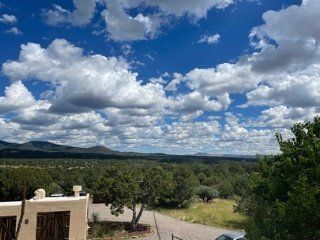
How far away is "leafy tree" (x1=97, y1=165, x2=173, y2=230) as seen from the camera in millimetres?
33781

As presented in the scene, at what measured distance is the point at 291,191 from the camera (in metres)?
13.7

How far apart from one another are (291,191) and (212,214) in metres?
32.8

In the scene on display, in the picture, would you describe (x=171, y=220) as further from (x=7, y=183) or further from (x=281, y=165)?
(x=281, y=165)

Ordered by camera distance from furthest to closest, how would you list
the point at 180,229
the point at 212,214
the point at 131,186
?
the point at 212,214
the point at 180,229
the point at 131,186

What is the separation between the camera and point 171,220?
4284 cm

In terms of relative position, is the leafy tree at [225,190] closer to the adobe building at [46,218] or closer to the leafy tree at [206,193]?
the leafy tree at [206,193]

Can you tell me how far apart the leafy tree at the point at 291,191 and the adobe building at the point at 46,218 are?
38.8 feet

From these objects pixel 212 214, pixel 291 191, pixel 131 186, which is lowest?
pixel 212 214

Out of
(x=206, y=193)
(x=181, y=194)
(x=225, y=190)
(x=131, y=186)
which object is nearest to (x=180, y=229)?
(x=131, y=186)

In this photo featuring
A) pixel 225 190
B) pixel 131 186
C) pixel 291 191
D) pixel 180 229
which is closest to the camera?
pixel 291 191

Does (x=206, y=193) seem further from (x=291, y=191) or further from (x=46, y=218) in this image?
(x=291, y=191)

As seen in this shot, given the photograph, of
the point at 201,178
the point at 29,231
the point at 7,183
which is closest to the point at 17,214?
the point at 29,231

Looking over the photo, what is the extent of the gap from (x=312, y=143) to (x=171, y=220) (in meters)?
30.5

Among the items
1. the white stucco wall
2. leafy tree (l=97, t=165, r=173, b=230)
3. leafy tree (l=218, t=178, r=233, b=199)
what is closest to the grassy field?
leafy tree (l=218, t=178, r=233, b=199)
